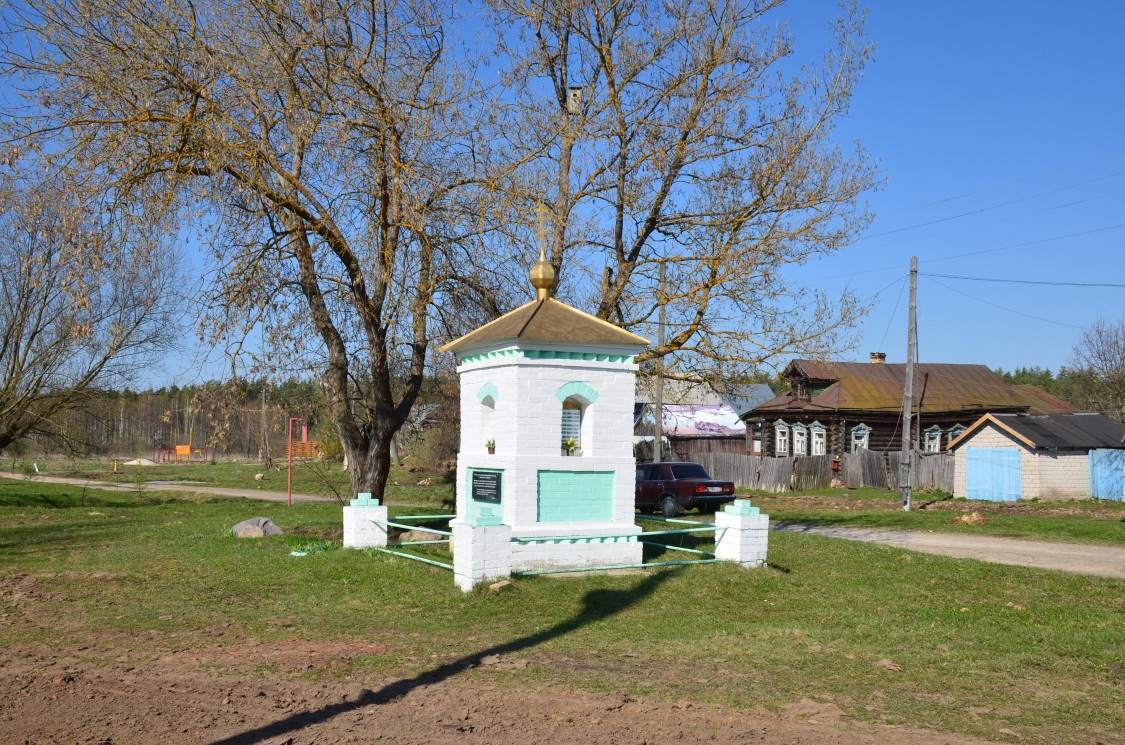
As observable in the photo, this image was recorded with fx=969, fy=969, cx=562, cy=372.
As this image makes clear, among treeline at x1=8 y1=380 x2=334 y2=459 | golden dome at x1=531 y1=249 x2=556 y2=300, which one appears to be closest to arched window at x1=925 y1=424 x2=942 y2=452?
treeline at x1=8 y1=380 x2=334 y2=459

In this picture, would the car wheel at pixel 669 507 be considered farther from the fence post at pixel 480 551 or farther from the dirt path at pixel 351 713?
the dirt path at pixel 351 713

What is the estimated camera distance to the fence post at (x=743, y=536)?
41.9 ft

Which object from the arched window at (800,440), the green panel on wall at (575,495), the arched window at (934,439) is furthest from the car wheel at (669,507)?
the arched window at (934,439)

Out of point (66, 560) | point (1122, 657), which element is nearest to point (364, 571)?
point (66, 560)

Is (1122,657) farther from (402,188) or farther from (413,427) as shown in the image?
(413,427)

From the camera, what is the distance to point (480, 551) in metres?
11.1

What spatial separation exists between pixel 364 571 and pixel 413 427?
25.7 ft

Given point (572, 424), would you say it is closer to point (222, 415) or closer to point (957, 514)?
point (222, 415)

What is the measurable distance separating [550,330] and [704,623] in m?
4.38

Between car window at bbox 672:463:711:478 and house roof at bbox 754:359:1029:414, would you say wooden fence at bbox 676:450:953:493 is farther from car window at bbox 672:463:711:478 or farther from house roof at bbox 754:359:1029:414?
car window at bbox 672:463:711:478

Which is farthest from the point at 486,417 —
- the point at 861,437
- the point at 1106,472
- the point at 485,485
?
the point at 861,437

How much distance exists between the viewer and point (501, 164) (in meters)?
16.4

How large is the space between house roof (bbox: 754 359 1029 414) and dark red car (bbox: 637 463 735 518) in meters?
15.9

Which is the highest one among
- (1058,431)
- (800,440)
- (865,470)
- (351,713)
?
(1058,431)
